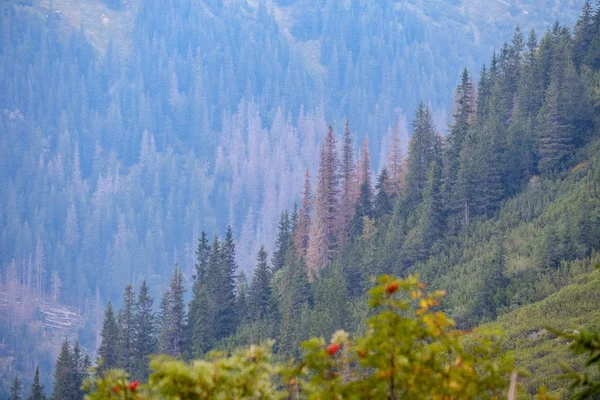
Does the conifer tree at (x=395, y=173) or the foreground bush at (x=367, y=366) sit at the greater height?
the conifer tree at (x=395, y=173)

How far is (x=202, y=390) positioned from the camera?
9.84m

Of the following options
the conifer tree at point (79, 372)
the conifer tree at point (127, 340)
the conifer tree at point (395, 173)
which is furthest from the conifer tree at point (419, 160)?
the conifer tree at point (79, 372)

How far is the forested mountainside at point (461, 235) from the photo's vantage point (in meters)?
52.3

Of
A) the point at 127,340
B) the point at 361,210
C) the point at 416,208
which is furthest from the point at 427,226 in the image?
the point at 127,340

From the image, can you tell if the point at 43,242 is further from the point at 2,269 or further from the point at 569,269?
the point at 569,269

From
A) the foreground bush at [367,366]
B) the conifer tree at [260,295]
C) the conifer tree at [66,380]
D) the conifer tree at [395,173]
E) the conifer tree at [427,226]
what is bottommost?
the foreground bush at [367,366]

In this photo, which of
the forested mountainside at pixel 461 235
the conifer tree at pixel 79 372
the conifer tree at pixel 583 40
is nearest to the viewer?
the forested mountainside at pixel 461 235

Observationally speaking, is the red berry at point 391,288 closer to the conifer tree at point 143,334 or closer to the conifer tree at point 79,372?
the conifer tree at point 79,372

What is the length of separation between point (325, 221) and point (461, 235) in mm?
18685

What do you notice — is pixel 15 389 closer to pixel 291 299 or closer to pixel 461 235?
pixel 291 299

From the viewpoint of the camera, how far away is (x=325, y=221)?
83.2m

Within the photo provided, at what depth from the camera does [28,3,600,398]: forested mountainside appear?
52.3 meters

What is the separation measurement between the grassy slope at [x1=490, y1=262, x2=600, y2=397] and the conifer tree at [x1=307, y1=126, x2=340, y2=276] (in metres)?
34.4

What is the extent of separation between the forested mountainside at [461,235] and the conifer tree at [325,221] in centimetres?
13
